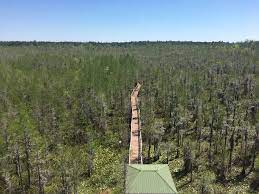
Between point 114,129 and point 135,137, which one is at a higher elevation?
point 135,137

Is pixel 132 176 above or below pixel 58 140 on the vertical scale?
above

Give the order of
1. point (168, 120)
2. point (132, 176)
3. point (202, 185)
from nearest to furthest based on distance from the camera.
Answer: point (132, 176) < point (202, 185) < point (168, 120)

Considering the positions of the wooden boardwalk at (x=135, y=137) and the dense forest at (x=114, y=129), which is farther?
the dense forest at (x=114, y=129)

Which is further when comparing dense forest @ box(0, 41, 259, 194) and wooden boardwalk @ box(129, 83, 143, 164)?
dense forest @ box(0, 41, 259, 194)

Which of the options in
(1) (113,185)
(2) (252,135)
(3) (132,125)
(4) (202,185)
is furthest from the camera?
(3) (132,125)

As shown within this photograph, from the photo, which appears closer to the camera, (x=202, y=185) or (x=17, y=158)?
(x=202, y=185)

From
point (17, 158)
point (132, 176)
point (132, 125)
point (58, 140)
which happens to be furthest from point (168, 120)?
point (132, 176)

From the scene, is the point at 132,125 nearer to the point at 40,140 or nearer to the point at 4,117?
the point at 40,140

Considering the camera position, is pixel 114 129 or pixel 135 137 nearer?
pixel 135 137
